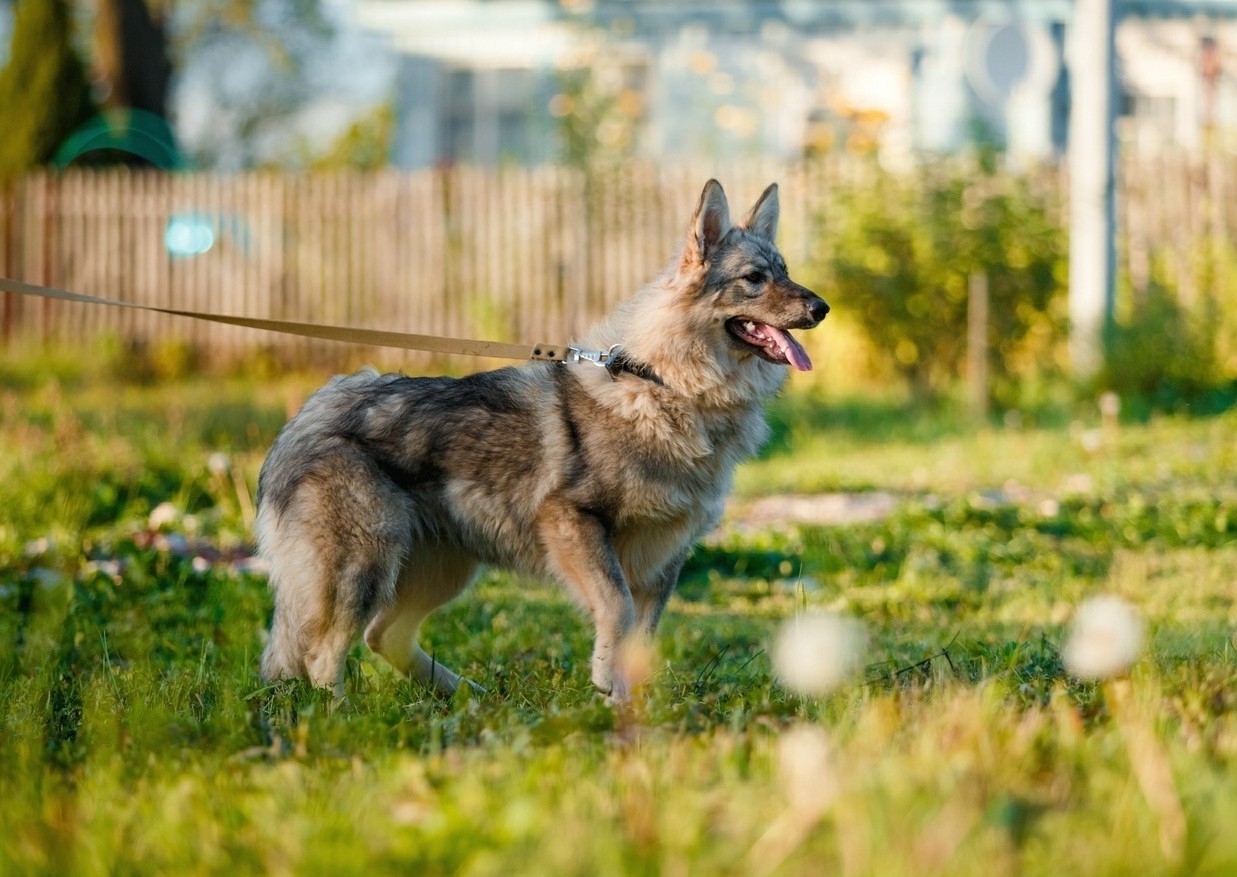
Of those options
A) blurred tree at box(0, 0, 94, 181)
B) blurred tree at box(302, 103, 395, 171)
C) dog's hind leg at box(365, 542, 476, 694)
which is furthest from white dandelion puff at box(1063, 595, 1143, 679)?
blurred tree at box(302, 103, 395, 171)

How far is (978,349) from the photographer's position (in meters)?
11.8

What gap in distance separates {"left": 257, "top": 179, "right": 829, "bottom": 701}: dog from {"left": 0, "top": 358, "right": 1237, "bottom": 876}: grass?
31cm

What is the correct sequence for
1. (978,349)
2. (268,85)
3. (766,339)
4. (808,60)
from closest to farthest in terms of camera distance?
(766,339) < (978,349) < (808,60) < (268,85)

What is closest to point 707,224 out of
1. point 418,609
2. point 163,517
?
point 418,609

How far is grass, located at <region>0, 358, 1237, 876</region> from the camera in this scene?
94.0 inches

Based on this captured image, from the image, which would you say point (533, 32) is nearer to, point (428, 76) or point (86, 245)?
point (428, 76)

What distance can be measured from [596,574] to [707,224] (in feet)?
4.08

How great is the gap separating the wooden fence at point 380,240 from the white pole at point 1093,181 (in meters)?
1.66

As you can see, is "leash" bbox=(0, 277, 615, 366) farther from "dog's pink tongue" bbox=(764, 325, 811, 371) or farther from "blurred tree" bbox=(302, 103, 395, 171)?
"blurred tree" bbox=(302, 103, 395, 171)

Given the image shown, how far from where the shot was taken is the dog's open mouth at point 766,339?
15.0 feet

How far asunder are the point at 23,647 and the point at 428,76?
18.0 meters

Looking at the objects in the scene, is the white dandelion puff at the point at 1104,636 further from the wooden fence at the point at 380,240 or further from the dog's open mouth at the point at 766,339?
the wooden fence at the point at 380,240

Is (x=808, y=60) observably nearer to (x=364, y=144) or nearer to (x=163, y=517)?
(x=364, y=144)

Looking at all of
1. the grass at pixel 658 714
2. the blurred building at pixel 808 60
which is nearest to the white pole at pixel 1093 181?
the grass at pixel 658 714
